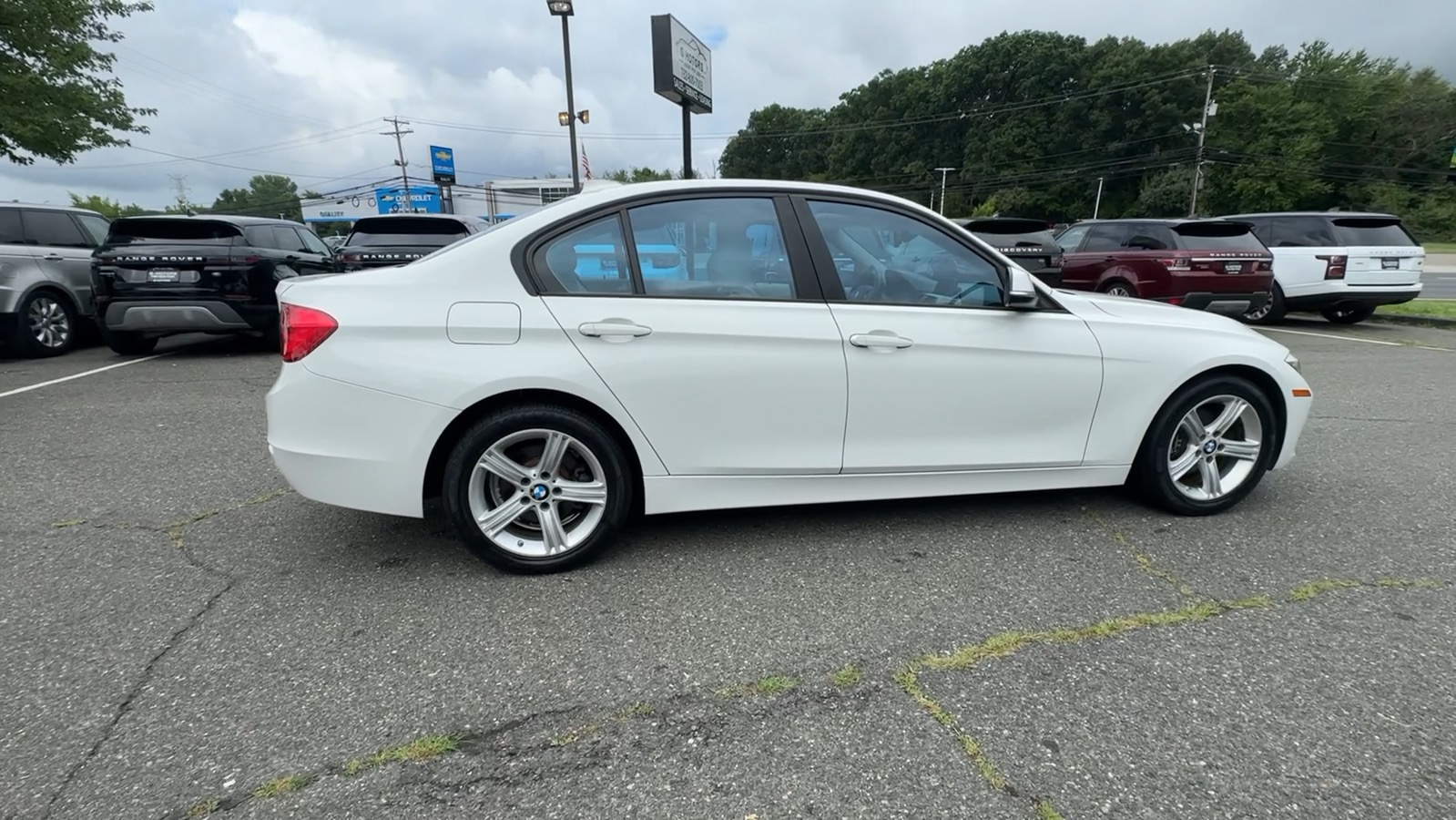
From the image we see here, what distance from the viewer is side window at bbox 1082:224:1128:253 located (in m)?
10.5

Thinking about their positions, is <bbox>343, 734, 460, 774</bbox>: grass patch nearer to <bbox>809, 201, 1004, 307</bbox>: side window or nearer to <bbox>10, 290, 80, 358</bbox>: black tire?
<bbox>809, 201, 1004, 307</bbox>: side window

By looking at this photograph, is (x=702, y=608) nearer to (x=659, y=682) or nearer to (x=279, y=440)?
(x=659, y=682)

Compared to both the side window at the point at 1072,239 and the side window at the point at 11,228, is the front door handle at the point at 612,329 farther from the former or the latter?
the side window at the point at 1072,239

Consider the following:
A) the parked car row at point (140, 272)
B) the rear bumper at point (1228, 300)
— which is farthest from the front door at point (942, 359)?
the rear bumper at point (1228, 300)

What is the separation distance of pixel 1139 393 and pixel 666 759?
270 cm

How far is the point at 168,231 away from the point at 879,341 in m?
7.91

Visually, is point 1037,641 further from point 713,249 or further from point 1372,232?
point 1372,232

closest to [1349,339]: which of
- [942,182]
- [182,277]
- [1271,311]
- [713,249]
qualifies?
[1271,311]

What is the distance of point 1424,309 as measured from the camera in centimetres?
1219

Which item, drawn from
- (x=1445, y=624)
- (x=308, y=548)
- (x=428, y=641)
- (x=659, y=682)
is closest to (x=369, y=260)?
(x=308, y=548)

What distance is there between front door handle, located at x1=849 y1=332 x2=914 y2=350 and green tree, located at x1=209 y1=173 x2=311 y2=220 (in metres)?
109

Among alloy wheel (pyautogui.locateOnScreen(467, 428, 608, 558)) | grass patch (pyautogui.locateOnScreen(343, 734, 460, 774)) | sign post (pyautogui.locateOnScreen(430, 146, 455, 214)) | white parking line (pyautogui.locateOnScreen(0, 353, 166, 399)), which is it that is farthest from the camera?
sign post (pyautogui.locateOnScreen(430, 146, 455, 214))

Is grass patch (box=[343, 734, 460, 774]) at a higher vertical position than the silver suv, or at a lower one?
lower

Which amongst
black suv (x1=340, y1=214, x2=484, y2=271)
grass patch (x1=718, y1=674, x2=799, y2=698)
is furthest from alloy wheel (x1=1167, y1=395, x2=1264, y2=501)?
black suv (x1=340, y1=214, x2=484, y2=271)
